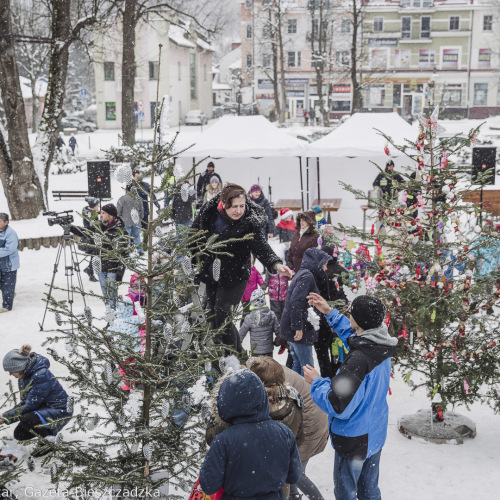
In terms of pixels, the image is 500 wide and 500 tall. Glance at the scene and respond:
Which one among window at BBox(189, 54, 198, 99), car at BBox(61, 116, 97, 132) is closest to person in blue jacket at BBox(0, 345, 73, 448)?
car at BBox(61, 116, 97, 132)

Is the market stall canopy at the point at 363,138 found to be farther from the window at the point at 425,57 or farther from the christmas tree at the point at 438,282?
the window at the point at 425,57

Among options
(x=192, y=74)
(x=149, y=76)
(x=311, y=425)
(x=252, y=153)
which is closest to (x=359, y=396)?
(x=311, y=425)

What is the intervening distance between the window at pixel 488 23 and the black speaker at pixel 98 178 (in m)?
53.7

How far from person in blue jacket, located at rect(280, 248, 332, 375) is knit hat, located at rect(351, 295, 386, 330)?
2309 mm

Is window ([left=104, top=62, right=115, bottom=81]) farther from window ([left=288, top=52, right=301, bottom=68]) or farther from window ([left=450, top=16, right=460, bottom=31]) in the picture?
window ([left=450, top=16, right=460, bottom=31])

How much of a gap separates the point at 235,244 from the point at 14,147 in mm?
11967

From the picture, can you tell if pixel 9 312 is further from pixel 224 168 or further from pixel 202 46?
pixel 202 46

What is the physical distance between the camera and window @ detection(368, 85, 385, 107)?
62969mm

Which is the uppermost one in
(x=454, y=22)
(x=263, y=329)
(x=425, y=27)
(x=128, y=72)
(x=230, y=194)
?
(x=454, y=22)

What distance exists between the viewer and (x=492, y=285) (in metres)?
5.76

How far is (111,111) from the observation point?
56969 mm

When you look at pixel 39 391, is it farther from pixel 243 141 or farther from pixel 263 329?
pixel 243 141

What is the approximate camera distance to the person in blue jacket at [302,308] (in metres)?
6.49

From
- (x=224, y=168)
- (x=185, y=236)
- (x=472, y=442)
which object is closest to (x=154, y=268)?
(x=185, y=236)
